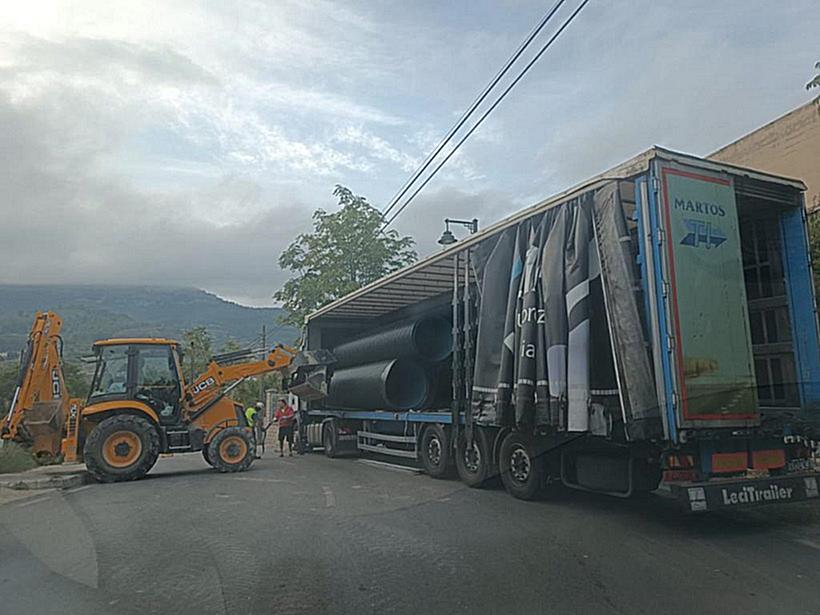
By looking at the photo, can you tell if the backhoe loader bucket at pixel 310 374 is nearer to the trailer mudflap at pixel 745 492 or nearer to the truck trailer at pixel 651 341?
the truck trailer at pixel 651 341

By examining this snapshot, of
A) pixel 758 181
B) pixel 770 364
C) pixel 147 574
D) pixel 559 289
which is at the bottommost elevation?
pixel 147 574

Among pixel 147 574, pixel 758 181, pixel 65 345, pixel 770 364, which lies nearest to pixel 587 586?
pixel 147 574

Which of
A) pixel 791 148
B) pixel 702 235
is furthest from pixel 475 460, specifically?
pixel 791 148

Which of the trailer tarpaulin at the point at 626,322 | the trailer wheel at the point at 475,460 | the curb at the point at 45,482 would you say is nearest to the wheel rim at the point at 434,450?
the trailer wheel at the point at 475,460

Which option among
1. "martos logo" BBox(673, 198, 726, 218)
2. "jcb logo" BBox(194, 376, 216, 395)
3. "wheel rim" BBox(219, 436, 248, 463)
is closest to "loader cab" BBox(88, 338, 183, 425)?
"jcb logo" BBox(194, 376, 216, 395)

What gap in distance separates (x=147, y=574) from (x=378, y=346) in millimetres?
8979

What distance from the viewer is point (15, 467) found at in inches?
536

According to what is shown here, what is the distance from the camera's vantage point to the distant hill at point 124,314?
653 inches

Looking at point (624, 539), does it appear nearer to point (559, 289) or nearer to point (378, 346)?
point (559, 289)

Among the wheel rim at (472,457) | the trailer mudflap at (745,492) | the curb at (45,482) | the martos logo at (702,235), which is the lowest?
the curb at (45,482)

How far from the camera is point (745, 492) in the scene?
7262 millimetres

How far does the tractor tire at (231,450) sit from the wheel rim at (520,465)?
20.0 ft

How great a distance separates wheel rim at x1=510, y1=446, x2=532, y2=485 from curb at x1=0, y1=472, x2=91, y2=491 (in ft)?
24.2

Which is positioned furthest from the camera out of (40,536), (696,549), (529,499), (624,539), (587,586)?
(529,499)
